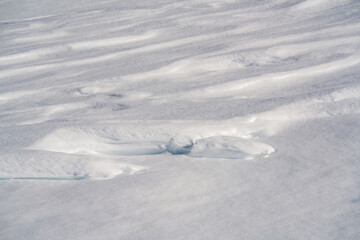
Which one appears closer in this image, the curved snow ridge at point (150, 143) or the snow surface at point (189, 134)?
the snow surface at point (189, 134)

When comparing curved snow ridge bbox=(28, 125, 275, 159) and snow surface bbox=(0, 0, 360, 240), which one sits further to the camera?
curved snow ridge bbox=(28, 125, 275, 159)

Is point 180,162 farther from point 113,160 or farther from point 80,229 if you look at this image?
point 80,229

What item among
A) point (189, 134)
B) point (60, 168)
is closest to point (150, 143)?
point (189, 134)

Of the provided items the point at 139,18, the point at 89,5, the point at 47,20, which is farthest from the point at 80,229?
the point at 89,5

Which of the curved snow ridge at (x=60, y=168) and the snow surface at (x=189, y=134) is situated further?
the curved snow ridge at (x=60, y=168)
